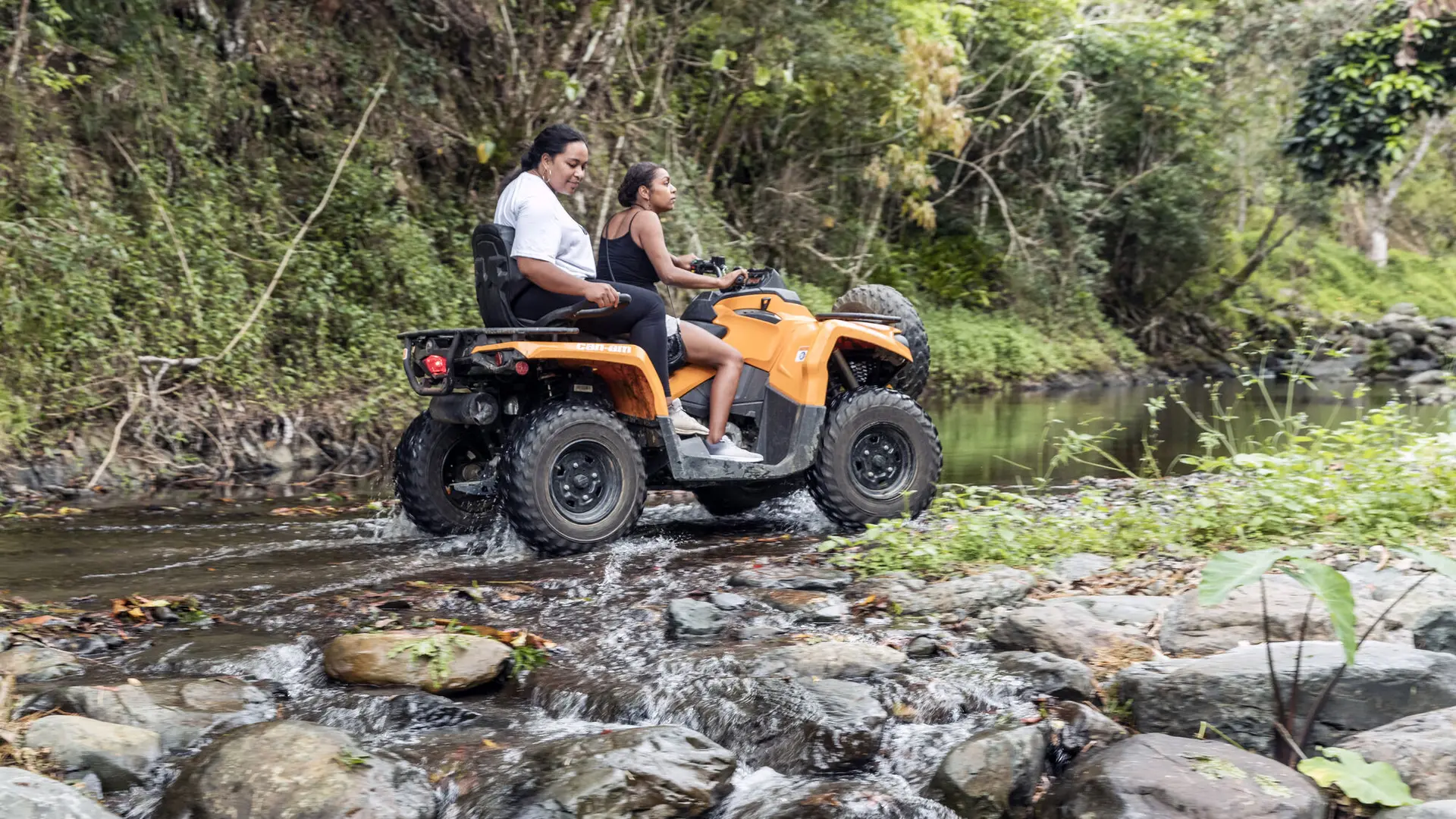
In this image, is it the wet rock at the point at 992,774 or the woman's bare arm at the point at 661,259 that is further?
the woman's bare arm at the point at 661,259

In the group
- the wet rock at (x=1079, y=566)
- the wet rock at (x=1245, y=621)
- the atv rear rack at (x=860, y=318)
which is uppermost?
the atv rear rack at (x=860, y=318)

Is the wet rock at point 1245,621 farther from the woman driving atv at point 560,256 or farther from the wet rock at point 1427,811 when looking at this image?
the woman driving atv at point 560,256

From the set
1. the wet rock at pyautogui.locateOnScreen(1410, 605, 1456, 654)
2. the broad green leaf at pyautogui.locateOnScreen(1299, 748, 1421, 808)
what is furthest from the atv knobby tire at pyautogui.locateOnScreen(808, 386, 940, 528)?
the broad green leaf at pyautogui.locateOnScreen(1299, 748, 1421, 808)

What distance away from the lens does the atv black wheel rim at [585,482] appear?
6.65 m

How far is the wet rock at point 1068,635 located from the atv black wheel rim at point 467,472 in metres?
3.27

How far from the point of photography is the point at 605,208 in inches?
544

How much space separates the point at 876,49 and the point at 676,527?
11.7m

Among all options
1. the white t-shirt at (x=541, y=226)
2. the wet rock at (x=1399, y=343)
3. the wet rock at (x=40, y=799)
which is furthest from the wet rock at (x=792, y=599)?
the wet rock at (x=1399, y=343)

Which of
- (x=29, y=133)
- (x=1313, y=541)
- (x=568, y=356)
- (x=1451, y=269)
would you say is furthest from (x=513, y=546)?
(x=1451, y=269)

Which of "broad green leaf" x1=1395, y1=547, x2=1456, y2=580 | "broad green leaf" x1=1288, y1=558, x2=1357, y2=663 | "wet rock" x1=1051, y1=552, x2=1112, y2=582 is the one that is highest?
"broad green leaf" x1=1395, y1=547, x2=1456, y2=580

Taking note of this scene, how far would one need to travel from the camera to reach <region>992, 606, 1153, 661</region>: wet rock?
4656mm

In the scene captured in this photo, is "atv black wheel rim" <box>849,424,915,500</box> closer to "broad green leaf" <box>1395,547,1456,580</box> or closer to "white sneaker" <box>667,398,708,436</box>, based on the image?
"white sneaker" <box>667,398,708,436</box>

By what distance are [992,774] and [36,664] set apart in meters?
3.26

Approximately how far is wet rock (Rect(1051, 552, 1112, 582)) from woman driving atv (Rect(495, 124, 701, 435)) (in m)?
2.11
